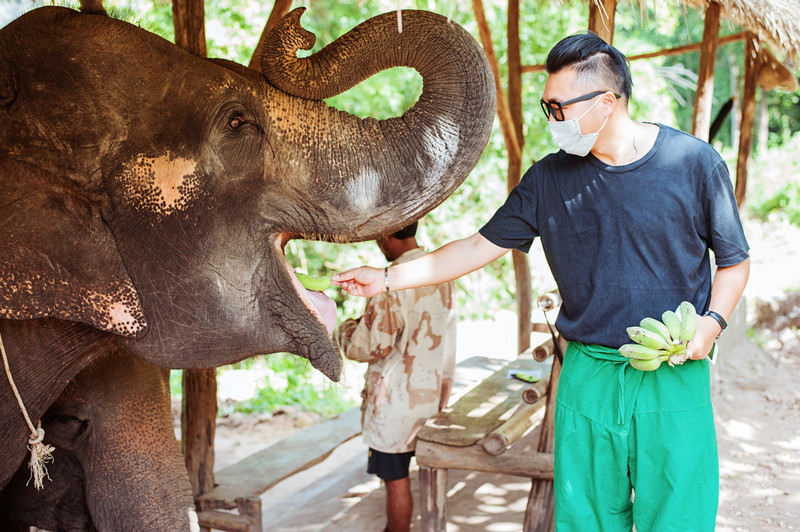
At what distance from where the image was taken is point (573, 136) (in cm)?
221

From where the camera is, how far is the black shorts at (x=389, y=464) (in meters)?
3.76

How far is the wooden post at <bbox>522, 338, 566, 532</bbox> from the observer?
335 cm

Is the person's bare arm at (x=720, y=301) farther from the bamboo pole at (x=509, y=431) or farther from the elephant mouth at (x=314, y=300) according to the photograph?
the bamboo pole at (x=509, y=431)

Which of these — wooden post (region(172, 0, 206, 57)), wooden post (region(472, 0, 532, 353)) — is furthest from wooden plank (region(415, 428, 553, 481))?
wooden post (region(472, 0, 532, 353))

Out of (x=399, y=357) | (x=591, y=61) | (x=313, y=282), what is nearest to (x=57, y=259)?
(x=313, y=282)

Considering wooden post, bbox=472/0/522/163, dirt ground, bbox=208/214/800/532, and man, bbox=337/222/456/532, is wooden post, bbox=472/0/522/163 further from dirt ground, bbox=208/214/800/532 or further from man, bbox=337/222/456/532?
dirt ground, bbox=208/214/800/532

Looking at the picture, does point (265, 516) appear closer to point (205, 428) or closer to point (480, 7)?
point (205, 428)

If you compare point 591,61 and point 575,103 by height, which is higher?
point 591,61

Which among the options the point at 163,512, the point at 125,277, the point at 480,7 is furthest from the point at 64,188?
the point at 480,7

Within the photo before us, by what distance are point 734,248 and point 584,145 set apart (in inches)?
18.9

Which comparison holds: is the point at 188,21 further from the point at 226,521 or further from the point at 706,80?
the point at 706,80

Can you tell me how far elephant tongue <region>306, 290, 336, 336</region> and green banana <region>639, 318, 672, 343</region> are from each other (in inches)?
35.9

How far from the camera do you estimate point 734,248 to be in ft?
7.10

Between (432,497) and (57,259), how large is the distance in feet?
6.59
